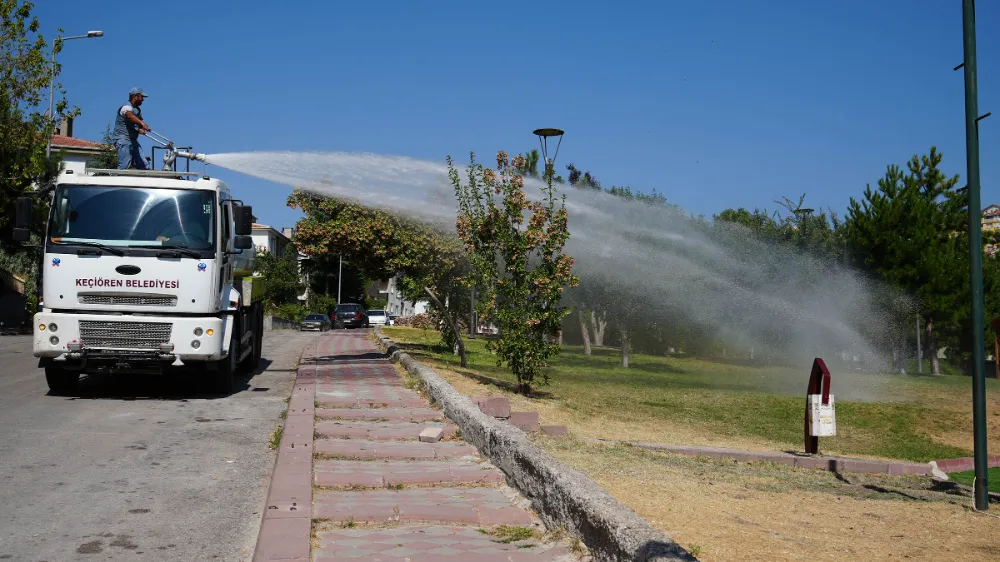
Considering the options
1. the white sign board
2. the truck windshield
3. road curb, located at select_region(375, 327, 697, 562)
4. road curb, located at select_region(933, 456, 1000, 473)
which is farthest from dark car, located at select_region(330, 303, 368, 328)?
road curb, located at select_region(375, 327, 697, 562)

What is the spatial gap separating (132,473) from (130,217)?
5090 millimetres

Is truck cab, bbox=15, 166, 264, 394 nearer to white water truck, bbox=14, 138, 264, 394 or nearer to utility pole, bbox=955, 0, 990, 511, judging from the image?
white water truck, bbox=14, 138, 264, 394

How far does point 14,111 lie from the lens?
96.8 feet

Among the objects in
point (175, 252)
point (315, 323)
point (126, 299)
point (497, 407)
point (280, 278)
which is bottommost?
point (497, 407)

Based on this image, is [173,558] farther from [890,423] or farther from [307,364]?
[890,423]

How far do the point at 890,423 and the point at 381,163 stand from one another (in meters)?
10.9

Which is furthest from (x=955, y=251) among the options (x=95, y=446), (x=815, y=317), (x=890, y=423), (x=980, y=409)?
(x=95, y=446)

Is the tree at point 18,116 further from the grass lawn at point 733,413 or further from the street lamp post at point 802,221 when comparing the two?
the street lamp post at point 802,221

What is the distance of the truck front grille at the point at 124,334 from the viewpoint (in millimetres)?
10805

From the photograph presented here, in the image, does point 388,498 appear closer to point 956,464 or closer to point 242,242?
point 242,242

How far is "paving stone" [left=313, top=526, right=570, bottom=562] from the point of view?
15.6 ft

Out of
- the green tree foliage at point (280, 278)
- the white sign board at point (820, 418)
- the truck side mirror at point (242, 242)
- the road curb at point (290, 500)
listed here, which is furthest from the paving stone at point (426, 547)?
the green tree foliage at point (280, 278)

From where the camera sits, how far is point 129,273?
10773 millimetres

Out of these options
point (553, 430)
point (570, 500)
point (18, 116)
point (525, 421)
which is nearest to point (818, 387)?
point (553, 430)
